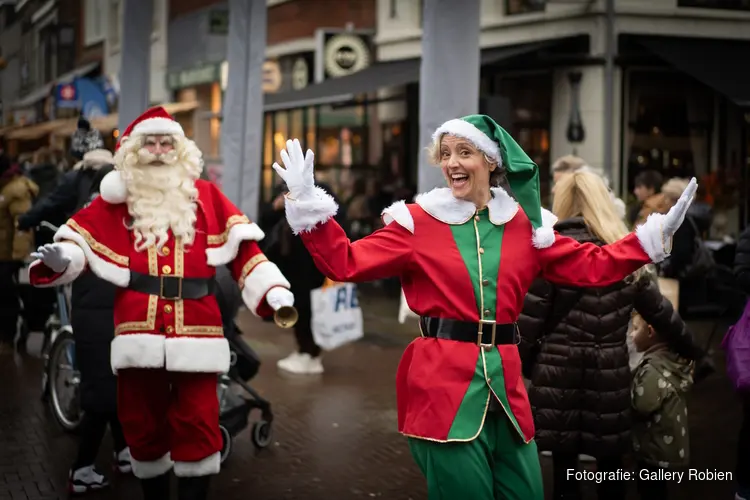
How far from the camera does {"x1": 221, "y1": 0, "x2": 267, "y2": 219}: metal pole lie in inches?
582

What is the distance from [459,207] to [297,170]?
2.17 feet

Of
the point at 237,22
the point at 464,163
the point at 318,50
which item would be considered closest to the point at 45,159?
the point at 237,22

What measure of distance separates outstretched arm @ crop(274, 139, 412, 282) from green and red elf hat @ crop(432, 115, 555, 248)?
1.63 feet

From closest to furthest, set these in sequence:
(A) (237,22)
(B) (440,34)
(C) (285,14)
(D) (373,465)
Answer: (D) (373,465)
(B) (440,34)
(A) (237,22)
(C) (285,14)

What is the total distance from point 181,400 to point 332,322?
5433 millimetres

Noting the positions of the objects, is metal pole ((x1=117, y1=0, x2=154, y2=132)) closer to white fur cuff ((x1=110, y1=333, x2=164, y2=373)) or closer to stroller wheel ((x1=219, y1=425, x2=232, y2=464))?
stroller wheel ((x1=219, y1=425, x2=232, y2=464))

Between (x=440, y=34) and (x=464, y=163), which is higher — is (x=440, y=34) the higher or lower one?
the higher one

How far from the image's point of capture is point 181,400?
5.43 metres

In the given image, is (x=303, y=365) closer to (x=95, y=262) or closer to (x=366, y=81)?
(x=95, y=262)

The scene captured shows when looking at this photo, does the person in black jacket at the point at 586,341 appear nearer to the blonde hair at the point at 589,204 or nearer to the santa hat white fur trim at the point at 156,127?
the blonde hair at the point at 589,204

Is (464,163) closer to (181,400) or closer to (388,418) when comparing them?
(181,400)

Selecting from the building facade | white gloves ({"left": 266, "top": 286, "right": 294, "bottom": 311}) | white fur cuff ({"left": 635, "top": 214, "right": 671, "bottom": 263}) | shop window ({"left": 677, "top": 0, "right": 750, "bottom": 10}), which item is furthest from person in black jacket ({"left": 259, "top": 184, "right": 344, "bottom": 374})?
shop window ({"left": 677, "top": 0, "right": 750, "bottom": 10})

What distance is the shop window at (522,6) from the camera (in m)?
19.8

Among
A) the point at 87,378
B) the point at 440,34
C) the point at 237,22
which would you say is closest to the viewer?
the point at 87,378
